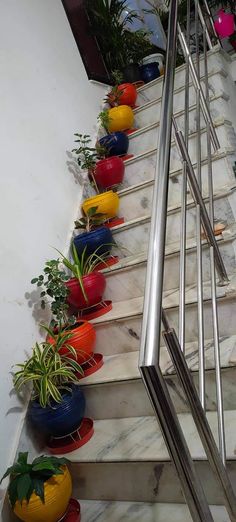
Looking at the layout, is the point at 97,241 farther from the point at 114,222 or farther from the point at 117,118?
the point at 117,118

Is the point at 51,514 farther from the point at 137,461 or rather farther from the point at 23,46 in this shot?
the point at 23,46

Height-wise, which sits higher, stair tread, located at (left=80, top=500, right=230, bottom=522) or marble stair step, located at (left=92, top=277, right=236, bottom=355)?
marble stair step, located at (left=92, top=277, right=236, bottom=355)

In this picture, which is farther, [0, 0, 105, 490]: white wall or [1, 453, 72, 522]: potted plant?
[0, 0, 105, 490]: white wall

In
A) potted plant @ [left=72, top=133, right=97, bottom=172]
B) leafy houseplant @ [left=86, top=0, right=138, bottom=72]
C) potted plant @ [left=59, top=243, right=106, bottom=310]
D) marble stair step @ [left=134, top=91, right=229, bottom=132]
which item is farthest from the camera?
leafy houseplant @ [left=86, top=0, right=138, bottom=72]

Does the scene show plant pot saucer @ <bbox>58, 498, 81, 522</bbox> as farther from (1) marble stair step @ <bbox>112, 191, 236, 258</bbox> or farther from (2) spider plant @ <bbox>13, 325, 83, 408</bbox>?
(1) marble stair step @ <bbox>112, 191, 236, 258</bbox>

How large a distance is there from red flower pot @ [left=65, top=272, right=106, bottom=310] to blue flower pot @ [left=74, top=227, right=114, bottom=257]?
24 centimetres

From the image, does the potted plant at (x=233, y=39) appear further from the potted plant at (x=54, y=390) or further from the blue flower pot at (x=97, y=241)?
the potted plant at (x=54, y=390)

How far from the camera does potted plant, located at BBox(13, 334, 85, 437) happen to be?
144 cm

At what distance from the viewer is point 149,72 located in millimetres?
3570

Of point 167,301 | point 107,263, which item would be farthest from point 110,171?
point 167,301

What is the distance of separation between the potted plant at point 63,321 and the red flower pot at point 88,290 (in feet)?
0.11

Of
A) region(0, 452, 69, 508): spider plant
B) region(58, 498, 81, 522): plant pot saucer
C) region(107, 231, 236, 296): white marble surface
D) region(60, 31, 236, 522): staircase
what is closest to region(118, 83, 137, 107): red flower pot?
region(60, 31, 236, 522): staircase

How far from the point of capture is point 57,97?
2668mm

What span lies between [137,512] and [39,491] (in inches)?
13.8
